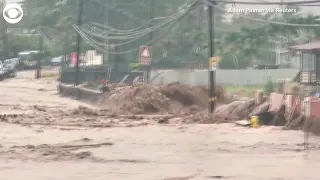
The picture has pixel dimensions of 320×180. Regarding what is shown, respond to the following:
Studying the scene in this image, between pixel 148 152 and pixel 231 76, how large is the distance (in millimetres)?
30726

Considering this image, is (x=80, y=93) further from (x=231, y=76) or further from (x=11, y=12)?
(x=11, y=12)

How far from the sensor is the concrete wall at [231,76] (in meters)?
41.0

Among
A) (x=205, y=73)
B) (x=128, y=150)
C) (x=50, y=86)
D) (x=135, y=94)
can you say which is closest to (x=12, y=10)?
(x=50, y=86)

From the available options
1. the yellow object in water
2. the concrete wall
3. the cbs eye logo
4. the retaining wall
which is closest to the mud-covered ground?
the yellow object in water

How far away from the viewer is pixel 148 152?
15492mm

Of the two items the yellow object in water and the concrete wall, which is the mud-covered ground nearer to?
the yellow object in water

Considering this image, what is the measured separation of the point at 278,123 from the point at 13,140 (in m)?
7.96

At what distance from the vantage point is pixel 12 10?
53.1 m

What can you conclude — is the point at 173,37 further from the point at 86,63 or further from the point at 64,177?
the point at 64,177

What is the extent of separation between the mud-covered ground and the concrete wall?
16.8 meters

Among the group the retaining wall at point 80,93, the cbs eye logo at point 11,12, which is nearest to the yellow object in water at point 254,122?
the retaining wall at point 80,93

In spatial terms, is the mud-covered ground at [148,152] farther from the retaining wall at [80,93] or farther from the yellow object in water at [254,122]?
the retaining wall at [80,93]

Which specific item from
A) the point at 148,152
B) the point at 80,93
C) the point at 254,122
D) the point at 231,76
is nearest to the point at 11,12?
the point at 80,93

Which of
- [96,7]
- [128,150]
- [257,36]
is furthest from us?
[96,7]
